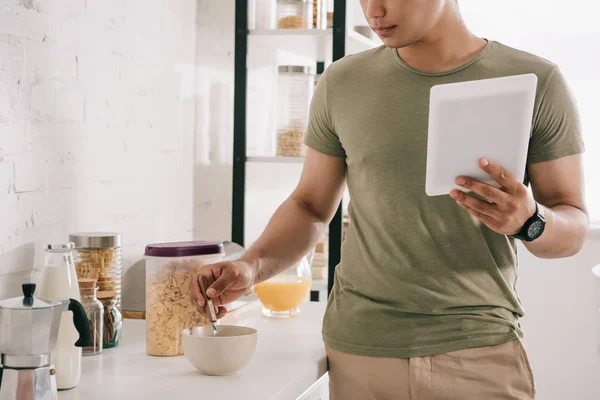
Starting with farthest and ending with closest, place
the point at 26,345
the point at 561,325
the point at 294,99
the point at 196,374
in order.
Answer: the point at 561,325
the point at 294,99
the point at 196,374
the point at 26,345

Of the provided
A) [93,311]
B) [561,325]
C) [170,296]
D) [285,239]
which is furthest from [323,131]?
[561,325]

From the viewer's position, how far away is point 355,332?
1.44 metres

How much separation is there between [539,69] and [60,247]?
0.88 m

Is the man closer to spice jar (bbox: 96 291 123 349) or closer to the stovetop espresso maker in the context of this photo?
spice jar (bbox: 96 291 123 349)

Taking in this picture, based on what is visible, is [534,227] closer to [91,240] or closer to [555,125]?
[555,125]

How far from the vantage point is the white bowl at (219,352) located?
4.47ft

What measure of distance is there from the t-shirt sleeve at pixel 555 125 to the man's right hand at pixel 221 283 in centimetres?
56

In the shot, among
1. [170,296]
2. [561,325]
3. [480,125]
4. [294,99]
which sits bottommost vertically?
[561,325]

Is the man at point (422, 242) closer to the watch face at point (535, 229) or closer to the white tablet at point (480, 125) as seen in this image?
the watch face at point (535, 229)

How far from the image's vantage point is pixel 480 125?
1158 millimetres

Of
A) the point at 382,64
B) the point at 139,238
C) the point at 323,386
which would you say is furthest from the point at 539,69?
the point at 139,238

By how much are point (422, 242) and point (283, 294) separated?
630mm

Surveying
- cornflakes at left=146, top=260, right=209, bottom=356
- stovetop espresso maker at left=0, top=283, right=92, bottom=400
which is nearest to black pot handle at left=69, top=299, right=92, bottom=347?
stovetop espresso maker at left=0, top=283, right=92, bottom=400

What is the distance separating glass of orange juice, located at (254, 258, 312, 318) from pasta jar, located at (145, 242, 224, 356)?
37cm
